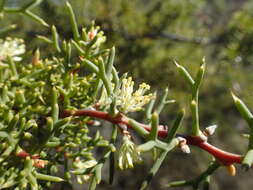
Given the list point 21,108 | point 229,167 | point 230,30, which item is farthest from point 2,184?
point 230,30

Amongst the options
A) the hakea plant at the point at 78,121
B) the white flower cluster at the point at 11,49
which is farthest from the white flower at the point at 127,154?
the white flower cluster at the point at 11,49

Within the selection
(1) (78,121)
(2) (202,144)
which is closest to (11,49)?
(1) (78,121)

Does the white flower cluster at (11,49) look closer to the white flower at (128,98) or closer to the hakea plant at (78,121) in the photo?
the hakea plant at (78,121)

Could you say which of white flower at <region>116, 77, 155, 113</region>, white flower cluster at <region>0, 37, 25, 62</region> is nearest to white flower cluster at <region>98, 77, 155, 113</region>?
white flower at <region>116, 77, 155, 113</region>

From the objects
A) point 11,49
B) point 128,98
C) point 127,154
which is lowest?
point 127,154

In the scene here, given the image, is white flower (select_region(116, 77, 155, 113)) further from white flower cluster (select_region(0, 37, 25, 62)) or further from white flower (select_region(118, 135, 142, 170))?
white flower cluster (select_region(0, 37, 25, 62))

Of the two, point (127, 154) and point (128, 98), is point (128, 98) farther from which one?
point (127, 154)

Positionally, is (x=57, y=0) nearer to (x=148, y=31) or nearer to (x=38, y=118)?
(x=148, y=31)
